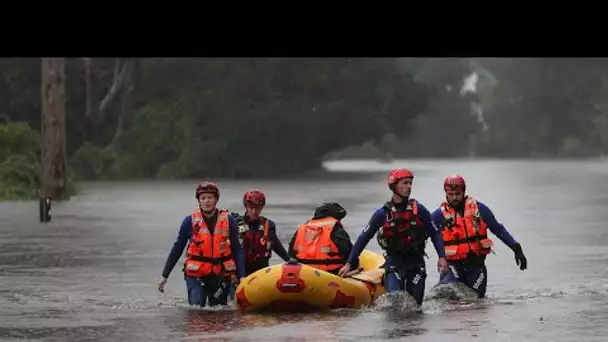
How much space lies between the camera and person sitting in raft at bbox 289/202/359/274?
56.0 feet

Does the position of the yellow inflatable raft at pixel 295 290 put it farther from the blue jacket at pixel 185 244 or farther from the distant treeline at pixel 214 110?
the distant treeline at pixel 214 110

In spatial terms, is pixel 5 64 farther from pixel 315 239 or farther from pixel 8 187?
pixel 315 239

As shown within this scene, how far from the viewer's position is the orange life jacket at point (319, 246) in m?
17.1

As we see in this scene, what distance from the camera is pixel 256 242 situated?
17156mm

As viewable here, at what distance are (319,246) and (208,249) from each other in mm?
1415

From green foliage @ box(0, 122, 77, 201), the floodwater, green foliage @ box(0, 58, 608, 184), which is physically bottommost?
the floodwater

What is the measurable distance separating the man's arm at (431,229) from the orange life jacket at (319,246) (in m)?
1.25

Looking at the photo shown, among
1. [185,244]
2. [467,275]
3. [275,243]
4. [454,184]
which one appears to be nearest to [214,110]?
[467,275]

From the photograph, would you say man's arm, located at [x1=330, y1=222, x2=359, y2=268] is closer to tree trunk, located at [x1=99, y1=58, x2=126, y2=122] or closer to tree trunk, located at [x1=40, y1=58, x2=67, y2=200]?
tree trunk, located at [x1=40, y1=58, x2=67, y2=200]

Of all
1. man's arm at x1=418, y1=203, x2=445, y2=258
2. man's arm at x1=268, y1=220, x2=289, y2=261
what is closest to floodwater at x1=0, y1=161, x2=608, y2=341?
man's arm at x1=418, y1=203, x2=445, y2=258

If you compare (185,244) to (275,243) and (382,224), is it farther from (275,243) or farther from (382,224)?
(382,224)

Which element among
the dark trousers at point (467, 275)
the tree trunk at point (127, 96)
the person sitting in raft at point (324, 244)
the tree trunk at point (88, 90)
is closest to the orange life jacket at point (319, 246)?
the person sitting in raft at point (324, 244)

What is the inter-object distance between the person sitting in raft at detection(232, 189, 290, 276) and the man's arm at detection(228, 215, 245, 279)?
0.53 m
